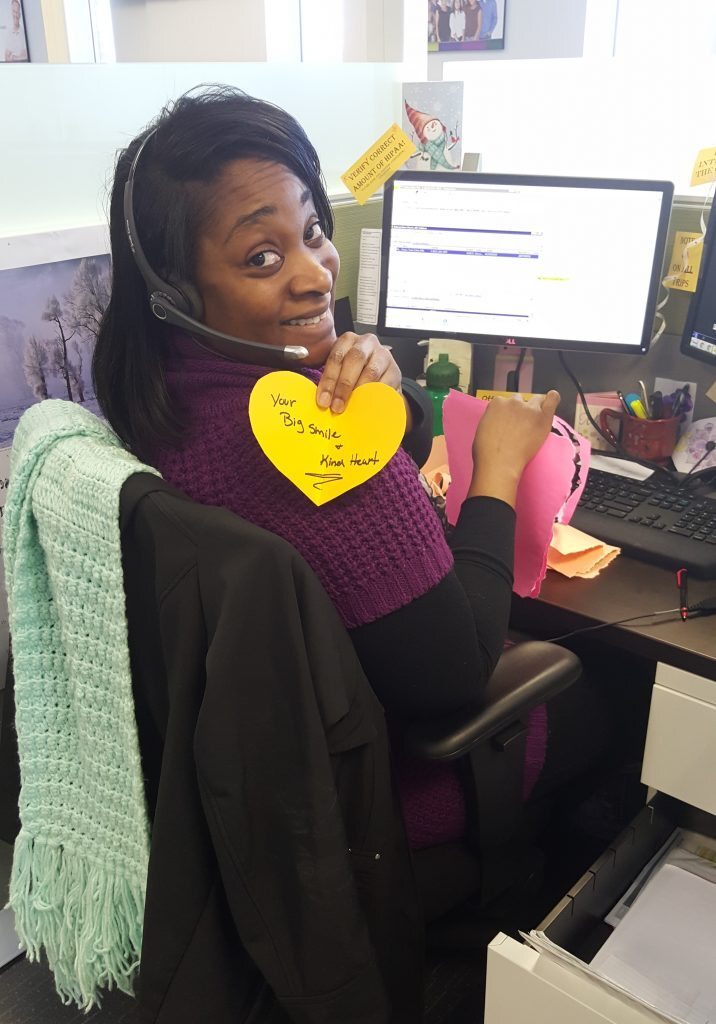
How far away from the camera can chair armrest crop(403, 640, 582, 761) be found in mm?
910

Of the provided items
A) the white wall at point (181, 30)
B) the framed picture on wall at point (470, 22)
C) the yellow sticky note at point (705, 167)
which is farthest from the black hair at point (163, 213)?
the framed picture on wall at point (470, 22)

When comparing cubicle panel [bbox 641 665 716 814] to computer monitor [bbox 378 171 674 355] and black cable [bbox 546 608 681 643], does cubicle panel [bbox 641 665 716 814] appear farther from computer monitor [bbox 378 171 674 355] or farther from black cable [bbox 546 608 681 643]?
computer monitor [bbox 378 171 674 355]

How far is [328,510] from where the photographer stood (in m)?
0.83

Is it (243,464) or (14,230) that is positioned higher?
(14,230)

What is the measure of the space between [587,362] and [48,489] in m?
1.07

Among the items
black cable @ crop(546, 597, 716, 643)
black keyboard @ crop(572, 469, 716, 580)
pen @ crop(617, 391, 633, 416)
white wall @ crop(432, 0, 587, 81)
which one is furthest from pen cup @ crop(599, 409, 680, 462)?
white wall @ crop(432, 0, 587, 81)

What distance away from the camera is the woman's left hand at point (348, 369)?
88 centimetres

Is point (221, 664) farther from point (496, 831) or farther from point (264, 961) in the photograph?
point (496, 831)

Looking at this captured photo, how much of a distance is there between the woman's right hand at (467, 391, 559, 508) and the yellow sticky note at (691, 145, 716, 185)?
54 centimetres

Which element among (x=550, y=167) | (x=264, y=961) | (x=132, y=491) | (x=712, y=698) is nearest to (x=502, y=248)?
(x=550, y=167)

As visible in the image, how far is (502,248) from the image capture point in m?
1.51

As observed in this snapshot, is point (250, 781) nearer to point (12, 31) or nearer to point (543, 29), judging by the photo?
point (12, 31)

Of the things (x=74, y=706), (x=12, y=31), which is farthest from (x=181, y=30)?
(x=74, y=706)

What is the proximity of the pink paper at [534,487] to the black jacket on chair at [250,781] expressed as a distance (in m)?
0.35
